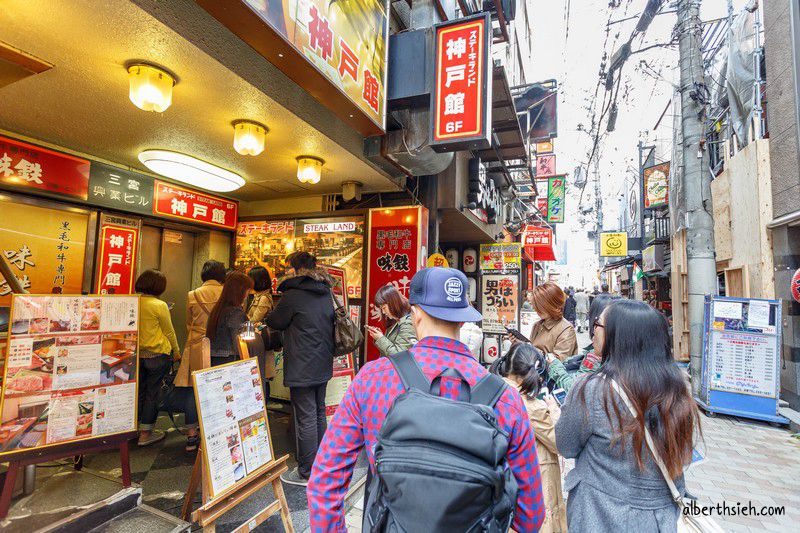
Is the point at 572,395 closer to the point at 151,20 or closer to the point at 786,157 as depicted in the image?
the point at 151,20

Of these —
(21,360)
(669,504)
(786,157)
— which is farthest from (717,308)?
(21,360)

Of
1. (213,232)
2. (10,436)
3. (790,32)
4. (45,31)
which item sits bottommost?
(10,436)

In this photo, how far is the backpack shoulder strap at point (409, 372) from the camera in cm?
143

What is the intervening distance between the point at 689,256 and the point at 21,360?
989 cm

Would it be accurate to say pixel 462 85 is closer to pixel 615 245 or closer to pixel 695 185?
pixel 695 185

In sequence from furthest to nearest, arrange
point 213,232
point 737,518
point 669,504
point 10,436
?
point 213,232 < point 737,518 < point 10,436 < point 669,504

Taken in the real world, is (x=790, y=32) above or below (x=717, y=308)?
above

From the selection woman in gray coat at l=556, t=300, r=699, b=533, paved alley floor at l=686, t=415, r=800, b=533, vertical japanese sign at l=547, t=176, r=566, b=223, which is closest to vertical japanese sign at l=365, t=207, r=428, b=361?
paved alley floor at l=686, t=415, r=800, b=533

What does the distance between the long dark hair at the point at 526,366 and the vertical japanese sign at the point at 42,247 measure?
5.35 m

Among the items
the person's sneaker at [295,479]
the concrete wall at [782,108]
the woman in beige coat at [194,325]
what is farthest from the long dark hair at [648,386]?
the concrete wall at [782,108]

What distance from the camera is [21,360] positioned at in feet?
8.75

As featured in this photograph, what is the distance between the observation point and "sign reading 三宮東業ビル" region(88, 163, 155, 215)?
4734 millimetres

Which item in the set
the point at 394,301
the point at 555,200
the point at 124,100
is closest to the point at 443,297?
the point at 394,301

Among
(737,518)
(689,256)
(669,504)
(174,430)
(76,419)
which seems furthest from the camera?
(689,256)
